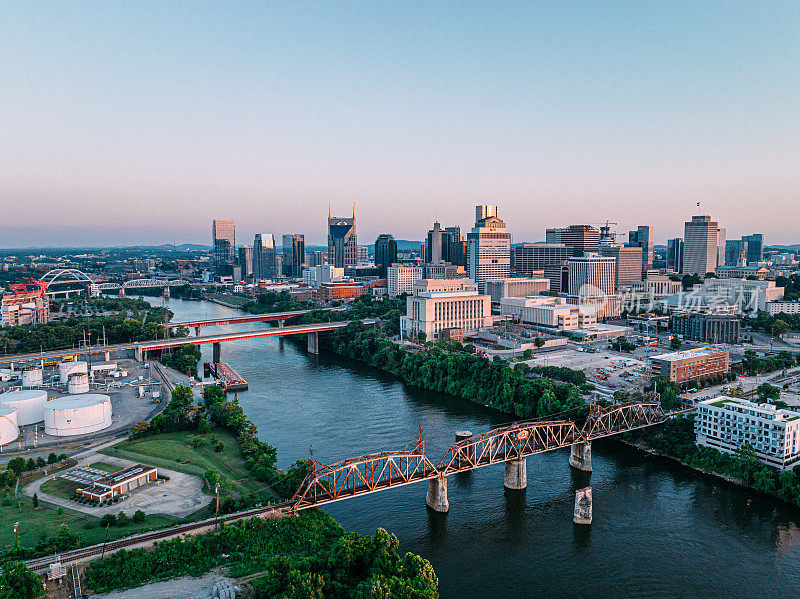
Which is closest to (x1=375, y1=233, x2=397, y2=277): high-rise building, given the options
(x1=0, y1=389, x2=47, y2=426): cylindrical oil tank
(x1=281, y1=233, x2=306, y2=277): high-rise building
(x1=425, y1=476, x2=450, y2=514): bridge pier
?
(x1=281, y1=233, x2=306, y2=277): high-rise building

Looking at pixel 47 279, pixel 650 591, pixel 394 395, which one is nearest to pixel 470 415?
pixel 394 395

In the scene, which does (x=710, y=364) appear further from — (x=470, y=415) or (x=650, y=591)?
(x=650, y=591)

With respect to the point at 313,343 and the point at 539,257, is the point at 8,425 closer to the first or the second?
the point at 313,343

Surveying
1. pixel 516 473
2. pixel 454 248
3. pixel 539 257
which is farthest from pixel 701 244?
pixel 516 473

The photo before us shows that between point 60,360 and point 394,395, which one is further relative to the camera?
point 60,360

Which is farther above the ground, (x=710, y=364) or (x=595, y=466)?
(x=710, y=364)

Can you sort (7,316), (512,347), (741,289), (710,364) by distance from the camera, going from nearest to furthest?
(710,364), (512,347), (7,316), (741,289)
